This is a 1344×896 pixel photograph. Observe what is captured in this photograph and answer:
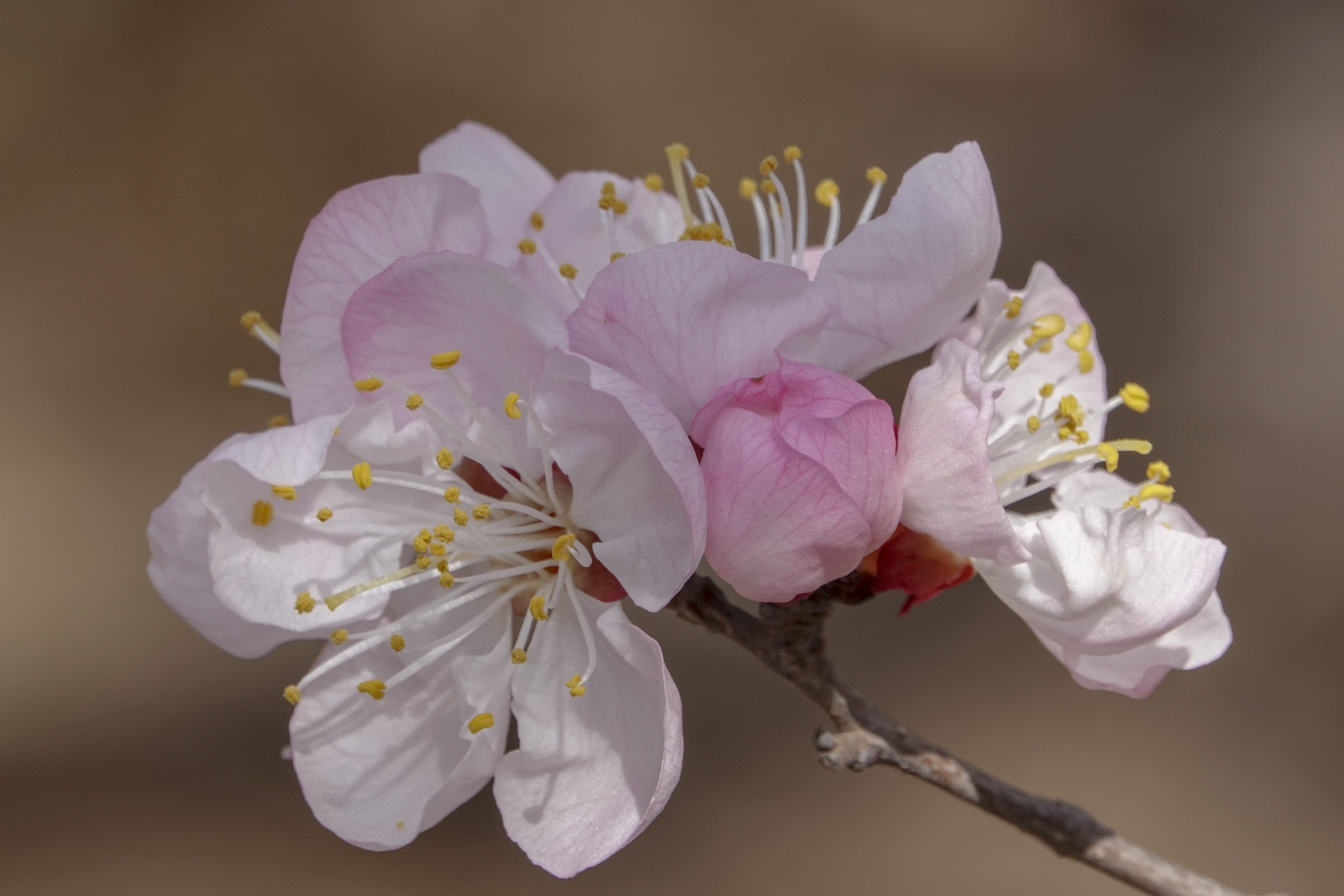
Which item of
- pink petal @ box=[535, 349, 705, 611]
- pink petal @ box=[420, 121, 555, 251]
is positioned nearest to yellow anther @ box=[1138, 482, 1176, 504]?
pink petal @ box=[535, 349, 705, 611]

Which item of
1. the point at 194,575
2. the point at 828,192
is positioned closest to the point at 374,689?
the point at 194,575

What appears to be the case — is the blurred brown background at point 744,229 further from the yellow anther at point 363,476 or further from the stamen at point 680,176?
the yellow anther at point 363,476

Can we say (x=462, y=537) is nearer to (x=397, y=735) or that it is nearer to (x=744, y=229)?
(x=397, y=735)

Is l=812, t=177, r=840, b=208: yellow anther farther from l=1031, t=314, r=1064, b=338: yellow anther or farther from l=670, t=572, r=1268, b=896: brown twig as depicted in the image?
l=670, t=572, r=1268, b=896: brown twig

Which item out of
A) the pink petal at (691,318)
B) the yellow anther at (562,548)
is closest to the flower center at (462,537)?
the yellow anther at (562,548)

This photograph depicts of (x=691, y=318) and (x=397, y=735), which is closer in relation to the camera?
(x=691, y=318)

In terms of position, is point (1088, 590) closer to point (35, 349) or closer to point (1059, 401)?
point (1059, 401)
